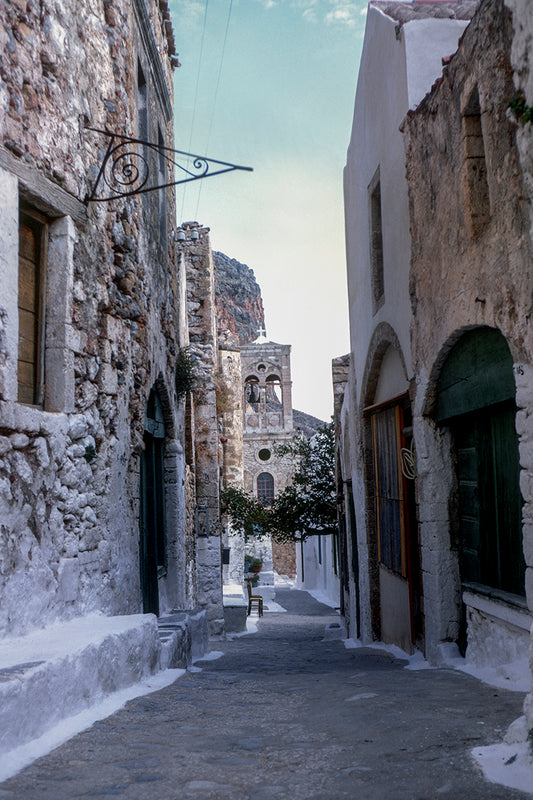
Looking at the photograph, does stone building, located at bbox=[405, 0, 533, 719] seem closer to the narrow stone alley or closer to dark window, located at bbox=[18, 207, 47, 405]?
the narrow stone alley

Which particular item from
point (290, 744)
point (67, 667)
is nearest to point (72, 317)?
point (67, 667)

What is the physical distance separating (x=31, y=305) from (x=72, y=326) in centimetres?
35

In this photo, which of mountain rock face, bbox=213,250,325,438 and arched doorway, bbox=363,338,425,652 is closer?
arched doorway, bbox=363,338,425,652

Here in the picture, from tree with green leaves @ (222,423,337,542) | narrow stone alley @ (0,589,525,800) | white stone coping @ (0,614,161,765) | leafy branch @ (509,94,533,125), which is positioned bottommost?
narrow stone alley @ (0,589,525,800)

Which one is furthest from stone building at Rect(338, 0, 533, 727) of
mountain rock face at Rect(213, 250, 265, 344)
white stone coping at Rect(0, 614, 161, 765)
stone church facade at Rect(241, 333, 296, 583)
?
mountain rock face at Rect(213, 250, 265, 344)

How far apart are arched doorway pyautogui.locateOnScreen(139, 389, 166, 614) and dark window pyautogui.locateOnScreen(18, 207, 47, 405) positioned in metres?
2.61

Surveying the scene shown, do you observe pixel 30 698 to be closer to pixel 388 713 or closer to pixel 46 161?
pixel 388 713

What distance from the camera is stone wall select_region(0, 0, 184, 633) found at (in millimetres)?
4219

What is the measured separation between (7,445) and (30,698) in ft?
4.77

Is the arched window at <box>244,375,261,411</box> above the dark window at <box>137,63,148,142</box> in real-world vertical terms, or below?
above

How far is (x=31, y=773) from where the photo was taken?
2754 millimetres

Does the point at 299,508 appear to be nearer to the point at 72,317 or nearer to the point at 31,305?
the point at 72,317

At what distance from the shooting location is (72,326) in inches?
197

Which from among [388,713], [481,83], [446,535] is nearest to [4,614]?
[388,713]
